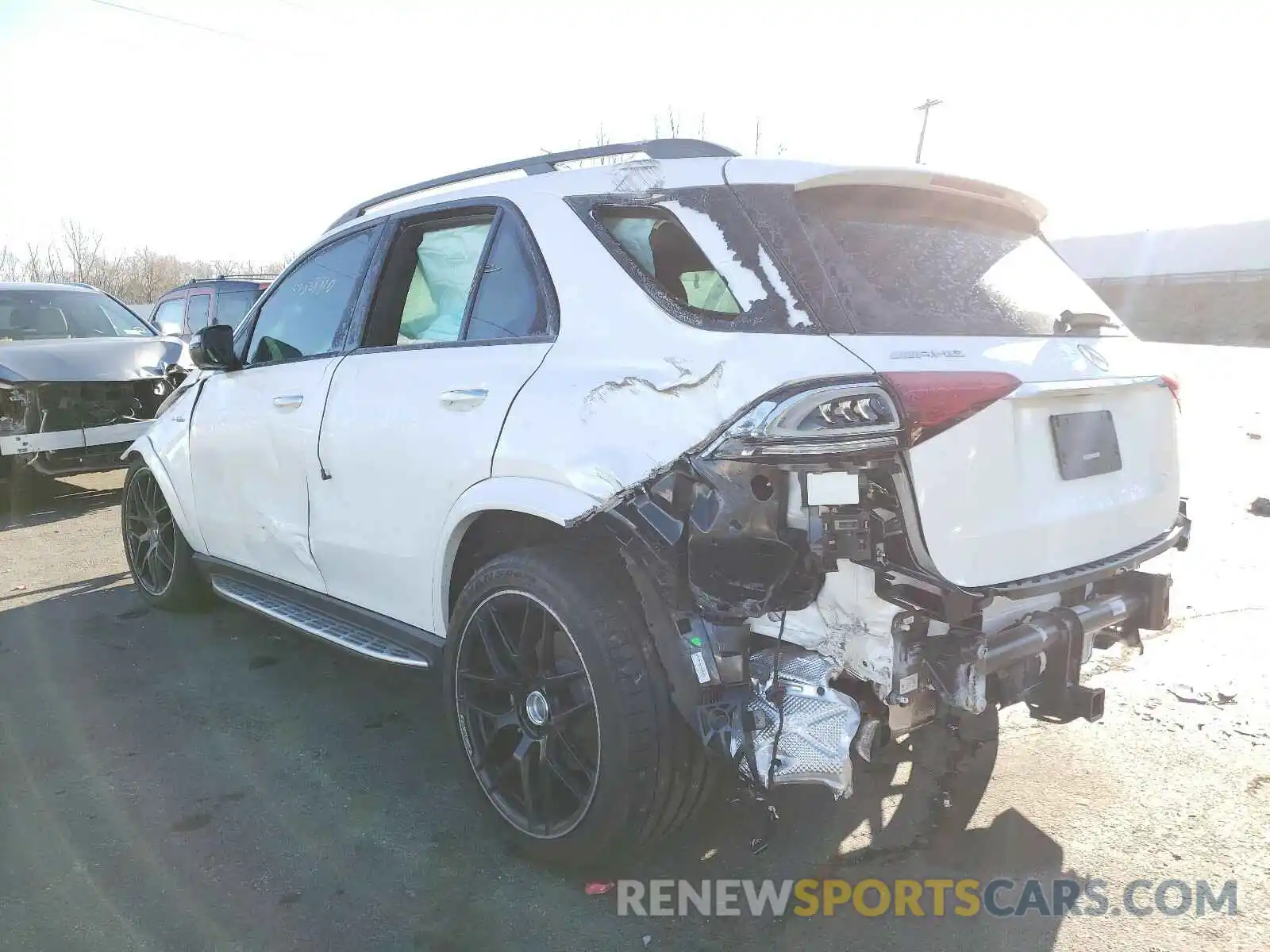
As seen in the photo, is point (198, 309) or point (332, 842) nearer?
point (332, 842)

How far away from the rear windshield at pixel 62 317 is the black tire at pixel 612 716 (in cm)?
792

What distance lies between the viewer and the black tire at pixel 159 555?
4910 mm

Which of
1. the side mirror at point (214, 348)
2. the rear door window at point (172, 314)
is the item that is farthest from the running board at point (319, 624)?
the rear door window at point (172, 314)

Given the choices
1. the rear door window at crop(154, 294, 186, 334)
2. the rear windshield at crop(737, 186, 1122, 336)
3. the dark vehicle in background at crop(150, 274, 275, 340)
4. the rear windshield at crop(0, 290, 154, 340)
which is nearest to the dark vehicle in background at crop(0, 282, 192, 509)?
the rear windshield at crop(0, 290, 154, 340)

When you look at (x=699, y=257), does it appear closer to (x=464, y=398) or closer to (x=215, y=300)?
(x=464, y=398)

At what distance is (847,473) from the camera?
208cm

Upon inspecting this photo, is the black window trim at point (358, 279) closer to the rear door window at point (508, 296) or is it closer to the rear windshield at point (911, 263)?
the rear door window at point (508, 296)

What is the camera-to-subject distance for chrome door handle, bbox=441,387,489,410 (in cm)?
281

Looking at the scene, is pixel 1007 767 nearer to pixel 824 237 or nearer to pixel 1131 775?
pixel 1131 775

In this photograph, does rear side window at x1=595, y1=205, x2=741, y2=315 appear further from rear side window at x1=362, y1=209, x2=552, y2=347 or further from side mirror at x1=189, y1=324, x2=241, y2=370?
side mirror at x1=189, y1=324, x2=241, y2=370

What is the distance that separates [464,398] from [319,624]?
1.36 meters

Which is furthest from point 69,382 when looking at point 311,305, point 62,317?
point 311,305

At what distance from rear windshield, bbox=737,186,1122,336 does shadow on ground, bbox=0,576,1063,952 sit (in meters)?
1.62

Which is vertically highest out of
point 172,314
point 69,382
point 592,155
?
point 592,155
